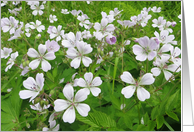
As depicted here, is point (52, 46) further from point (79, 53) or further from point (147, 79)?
point (147, 79)

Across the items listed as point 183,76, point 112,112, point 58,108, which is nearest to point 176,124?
point 112,112

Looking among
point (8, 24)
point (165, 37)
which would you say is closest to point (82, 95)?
point (165, 37)

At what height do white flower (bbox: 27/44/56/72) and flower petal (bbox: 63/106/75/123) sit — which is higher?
white flower (bbox: 27/44/56/72)

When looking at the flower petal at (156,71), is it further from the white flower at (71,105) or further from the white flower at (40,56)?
the white flower at (40,56)

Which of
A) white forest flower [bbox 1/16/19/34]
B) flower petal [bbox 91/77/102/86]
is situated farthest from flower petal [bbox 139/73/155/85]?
white forest flower [bbox 1/16/19/34]

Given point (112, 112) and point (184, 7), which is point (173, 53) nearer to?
point (184, 7)

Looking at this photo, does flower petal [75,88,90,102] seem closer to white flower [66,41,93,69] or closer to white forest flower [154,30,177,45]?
white flower [66,41,93,69]
